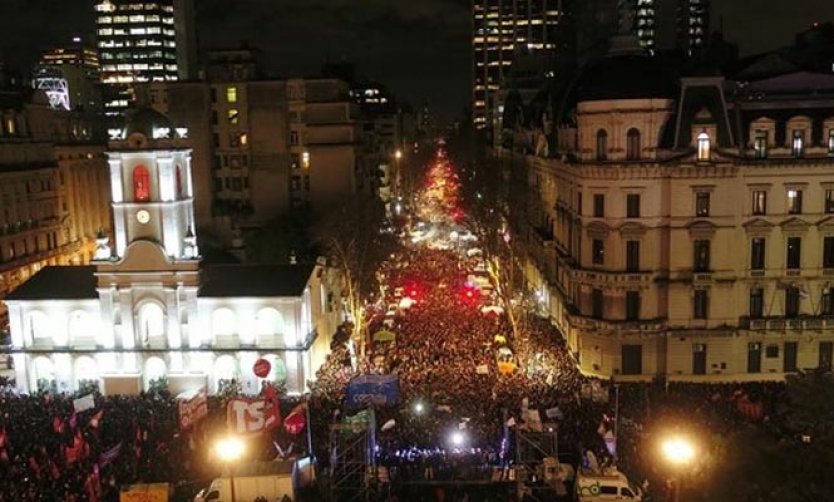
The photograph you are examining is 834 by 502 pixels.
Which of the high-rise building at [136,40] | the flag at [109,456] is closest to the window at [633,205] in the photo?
the flag at [109,456]

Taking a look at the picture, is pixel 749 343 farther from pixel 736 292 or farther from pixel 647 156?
pixel 647 156

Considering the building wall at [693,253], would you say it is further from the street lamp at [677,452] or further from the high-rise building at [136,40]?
the high-rise building at [136,40]

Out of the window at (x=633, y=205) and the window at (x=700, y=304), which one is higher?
the window at (x=633, y=205)

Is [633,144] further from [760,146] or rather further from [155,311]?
[155,311]

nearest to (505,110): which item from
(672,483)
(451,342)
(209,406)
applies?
(451,342)

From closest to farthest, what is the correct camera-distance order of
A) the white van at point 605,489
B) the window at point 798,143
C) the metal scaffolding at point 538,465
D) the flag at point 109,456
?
1. the white van at point 605,489
2. the metal scaffolding at point 538,465
3. the flag at point 109,456
4. the window at point 798,143

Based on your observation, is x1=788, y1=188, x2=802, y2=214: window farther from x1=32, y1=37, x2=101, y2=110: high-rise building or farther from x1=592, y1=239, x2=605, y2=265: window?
x1=32, y1=37, x2=101, y2=110: high-rise building
